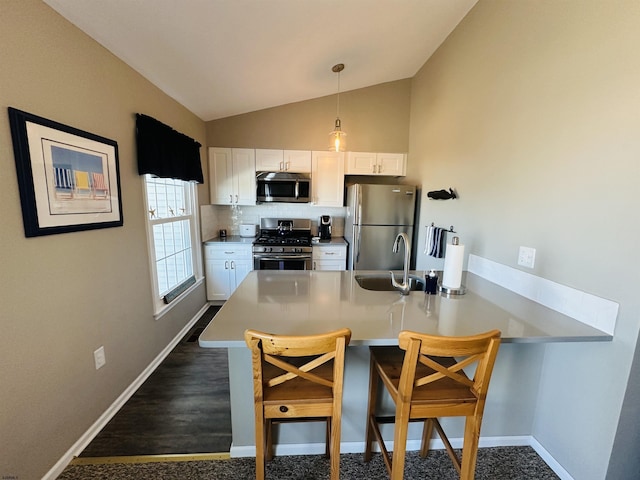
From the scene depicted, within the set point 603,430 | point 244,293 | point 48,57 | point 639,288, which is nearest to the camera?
point 639,288

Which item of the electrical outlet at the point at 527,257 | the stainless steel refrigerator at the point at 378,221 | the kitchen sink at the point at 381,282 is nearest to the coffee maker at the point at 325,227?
the stainless steel refrigerator at the point at 378,221

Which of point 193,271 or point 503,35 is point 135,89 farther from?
point 503,35

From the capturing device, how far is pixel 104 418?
1.79 metres

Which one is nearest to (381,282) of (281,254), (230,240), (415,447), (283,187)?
(415,447)

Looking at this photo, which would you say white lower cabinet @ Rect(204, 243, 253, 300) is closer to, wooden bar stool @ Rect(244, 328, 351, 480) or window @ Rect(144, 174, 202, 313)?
window @ Rect(144, 174, 202, 313)

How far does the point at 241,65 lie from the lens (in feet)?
7.78

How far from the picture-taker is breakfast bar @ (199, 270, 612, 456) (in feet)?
4.07

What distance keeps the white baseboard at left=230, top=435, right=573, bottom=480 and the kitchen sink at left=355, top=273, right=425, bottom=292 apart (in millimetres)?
960

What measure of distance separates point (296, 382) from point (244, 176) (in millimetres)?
2977

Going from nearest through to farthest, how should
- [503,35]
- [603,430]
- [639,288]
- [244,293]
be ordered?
1. [639,288]
2. [603,430]
3. [244,293]
4. [503,35]

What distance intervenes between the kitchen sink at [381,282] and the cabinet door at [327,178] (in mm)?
1845

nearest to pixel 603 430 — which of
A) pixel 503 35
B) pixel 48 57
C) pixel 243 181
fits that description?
pixel 503 35

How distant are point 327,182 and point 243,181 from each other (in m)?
1.13

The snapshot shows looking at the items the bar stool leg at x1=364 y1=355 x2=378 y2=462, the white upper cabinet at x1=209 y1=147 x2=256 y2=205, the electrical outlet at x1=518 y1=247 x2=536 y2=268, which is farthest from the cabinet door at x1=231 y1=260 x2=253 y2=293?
the electrical outlet at x1=518 y1=247 x2=536 y2=268
